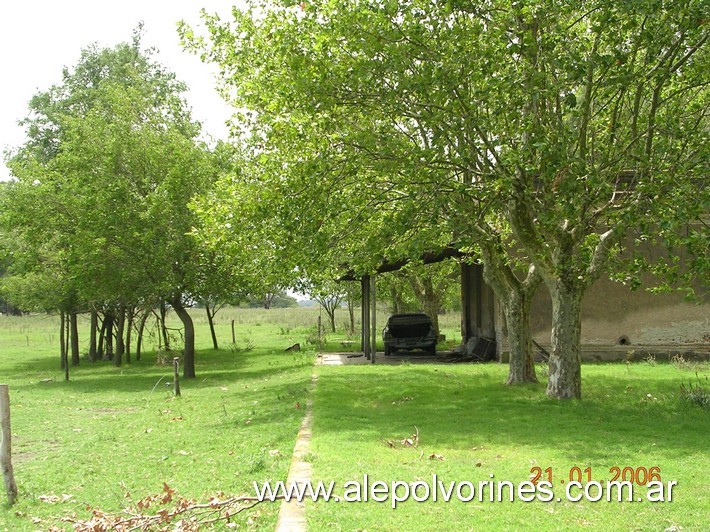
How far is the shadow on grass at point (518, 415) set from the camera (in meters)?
10.1

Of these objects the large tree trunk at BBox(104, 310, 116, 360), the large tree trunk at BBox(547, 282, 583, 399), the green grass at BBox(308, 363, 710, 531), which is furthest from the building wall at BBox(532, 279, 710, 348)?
the large tree trunk at BBox(104, 310, 116, 360)

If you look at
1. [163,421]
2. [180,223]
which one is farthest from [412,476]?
[180,223]

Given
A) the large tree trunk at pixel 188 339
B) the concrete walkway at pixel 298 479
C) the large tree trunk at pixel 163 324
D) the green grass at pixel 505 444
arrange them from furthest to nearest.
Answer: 1. the large tree trunk at pixel 163 324
2. the large tree trunk at pixel 188 339
3. the green grass at pixel 505 444
4. the concrete walkway at pixel 298 479

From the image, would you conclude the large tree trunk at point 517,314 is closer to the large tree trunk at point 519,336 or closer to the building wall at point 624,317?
the large tree trunk at point 519,336

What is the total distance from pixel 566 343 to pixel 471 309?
14833 millimetres

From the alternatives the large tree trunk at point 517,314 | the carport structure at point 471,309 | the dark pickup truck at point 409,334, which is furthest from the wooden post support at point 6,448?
the dark pickup truck at point 409,334

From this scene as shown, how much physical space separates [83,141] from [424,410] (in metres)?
14.9

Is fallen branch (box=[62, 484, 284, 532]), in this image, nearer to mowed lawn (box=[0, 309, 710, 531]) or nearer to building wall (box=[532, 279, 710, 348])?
mowed lawn (box=[0, 309, 710, 531])

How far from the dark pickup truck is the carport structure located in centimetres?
77

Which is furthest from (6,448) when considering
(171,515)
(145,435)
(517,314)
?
(517,314)

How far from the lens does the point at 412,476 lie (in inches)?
316

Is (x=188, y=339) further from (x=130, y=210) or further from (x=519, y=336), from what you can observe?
(x=519, y=336)

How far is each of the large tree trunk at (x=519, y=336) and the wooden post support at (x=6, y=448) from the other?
10536 mm

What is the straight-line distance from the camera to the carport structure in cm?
2317
